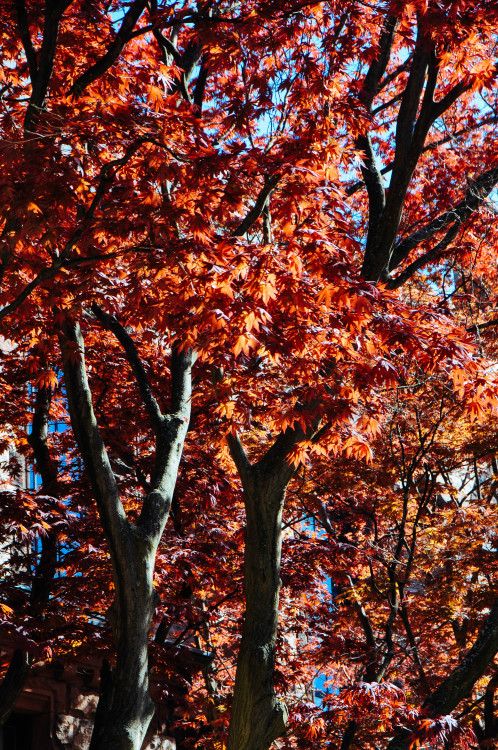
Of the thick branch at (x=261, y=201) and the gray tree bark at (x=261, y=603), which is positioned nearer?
the gray tree bark at (x=261, y=603)

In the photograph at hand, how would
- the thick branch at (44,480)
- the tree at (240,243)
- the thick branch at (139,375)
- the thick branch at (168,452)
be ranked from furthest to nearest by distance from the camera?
the thick branch at (44,480) < the thick branch at (139,375) < the thick branch at (168,452) < the tree at (240,243)

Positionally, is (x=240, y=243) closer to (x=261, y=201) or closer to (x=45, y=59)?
(x=261, y=201)

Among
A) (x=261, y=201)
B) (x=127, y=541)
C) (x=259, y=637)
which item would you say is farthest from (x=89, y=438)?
(x=261, y=201)

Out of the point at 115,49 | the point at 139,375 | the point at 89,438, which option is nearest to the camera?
the point at 115,49

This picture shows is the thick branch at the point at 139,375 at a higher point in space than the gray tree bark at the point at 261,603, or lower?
higher

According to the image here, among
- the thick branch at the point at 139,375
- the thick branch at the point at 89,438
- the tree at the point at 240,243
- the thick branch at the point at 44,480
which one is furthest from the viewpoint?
the thick branch at the point at 44,480

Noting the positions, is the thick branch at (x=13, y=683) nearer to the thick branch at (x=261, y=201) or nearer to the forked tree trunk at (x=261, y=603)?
the forked tree trunk at (x=261, y=603)

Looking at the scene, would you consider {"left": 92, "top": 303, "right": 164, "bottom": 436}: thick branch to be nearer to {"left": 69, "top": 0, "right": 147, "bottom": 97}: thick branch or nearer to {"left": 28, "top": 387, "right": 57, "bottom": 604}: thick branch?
{"left": 69, "top": 0, "right": 147, "bottom": 97}: thick branch

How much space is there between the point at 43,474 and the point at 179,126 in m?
5.62

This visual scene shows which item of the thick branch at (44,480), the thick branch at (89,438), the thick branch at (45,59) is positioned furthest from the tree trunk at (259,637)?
the thick branch at (45,59)

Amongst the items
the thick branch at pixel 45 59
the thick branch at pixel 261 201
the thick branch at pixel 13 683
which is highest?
the thick branch at pixel 45 59

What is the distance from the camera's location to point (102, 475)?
260 inches

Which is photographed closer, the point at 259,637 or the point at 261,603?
the point at 259,637

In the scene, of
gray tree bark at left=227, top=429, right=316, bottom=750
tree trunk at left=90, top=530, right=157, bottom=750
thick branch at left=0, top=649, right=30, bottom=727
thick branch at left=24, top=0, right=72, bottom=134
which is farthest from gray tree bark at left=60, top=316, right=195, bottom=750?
thick branch at left=24, top=0, right=72, bottom=134
